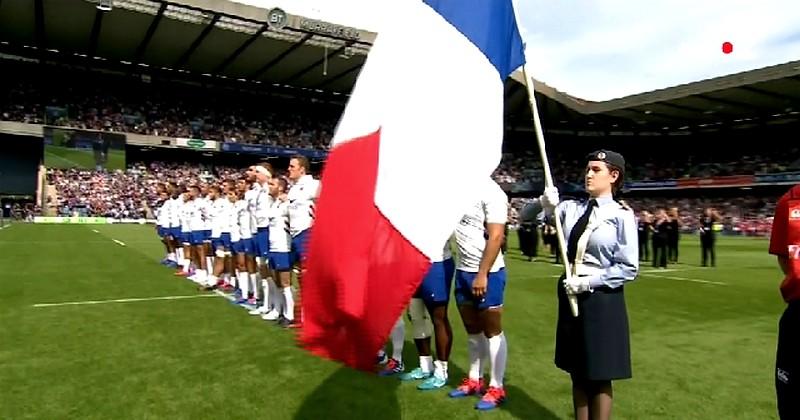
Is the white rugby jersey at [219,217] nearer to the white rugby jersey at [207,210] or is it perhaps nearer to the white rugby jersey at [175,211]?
the white rugby jersey at [207,210]

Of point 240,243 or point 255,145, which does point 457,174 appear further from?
point 255,145

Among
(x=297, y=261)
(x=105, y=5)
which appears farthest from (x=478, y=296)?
(x=105, y=5)

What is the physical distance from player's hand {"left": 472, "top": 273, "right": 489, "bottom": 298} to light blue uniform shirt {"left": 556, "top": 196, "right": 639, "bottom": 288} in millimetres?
1218

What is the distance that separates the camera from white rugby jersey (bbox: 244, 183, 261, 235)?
8.47 m

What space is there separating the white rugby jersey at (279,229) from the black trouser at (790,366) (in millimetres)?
5511

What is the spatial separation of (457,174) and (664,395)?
354cm

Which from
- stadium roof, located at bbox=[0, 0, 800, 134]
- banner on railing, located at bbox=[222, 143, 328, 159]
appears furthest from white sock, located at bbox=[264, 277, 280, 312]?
banner on railing, located at bbox=[222, 143, 328, 159]

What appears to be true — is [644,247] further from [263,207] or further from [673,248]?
[263,207]

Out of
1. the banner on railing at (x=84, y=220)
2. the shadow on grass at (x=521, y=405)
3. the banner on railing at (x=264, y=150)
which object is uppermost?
the banner on railing at (x=264, y=150)

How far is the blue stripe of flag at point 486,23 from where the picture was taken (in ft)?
10.8

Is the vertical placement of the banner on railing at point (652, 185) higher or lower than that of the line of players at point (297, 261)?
higher

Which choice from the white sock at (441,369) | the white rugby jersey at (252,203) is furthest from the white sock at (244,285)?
the white sock at (441,369)

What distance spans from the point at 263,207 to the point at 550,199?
5.30 m

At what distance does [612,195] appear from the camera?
3.71m
